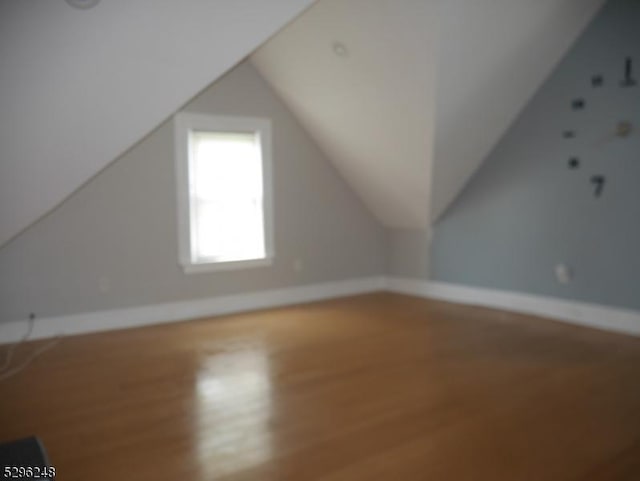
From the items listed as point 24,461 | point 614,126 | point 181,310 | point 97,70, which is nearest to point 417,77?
point 614,126

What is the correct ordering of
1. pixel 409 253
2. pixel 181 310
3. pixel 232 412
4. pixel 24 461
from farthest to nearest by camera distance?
pixel 409 253 < pixel 181 310 < pixel 232 412 < pixel 24 461

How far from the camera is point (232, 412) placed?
114 inches

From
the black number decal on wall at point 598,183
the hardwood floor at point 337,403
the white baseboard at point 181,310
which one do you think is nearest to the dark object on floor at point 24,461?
the hardwood floor at point 337,403

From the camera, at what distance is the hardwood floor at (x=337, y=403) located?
232cm

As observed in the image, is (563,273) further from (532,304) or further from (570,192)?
(570,192)

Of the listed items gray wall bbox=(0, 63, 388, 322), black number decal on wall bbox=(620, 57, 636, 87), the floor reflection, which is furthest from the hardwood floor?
black number decal on wall bbox=(620, 57, 636, 87)

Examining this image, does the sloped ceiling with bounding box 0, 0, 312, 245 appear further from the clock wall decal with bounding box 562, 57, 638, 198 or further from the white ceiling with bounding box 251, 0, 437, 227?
the clock wall decal with bounding box 562, 57, 638, 198

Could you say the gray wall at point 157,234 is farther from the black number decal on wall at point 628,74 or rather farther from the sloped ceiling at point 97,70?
the black number decal on wall at point 628,74

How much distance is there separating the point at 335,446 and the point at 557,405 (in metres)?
1.30

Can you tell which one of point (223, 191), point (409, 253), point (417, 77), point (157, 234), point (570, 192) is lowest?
point (409, 253)

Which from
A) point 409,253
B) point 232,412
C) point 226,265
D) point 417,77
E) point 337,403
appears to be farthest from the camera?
point 409,253

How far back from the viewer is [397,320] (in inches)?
197

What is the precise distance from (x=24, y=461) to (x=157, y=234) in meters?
3.36

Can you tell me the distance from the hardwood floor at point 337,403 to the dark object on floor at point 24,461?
0.39 metres
